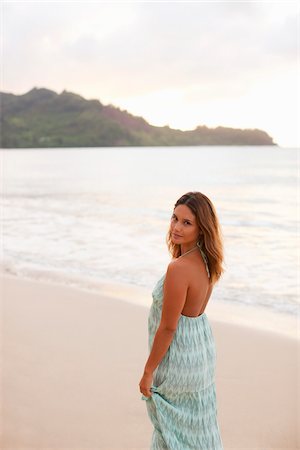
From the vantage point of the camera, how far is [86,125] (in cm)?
8269

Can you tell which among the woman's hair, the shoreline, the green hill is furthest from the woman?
the green hill

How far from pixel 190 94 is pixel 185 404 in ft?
193

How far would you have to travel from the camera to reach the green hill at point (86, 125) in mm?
78062

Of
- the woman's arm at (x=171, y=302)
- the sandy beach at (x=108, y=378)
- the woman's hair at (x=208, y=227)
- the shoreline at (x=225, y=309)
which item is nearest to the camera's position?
the woman's arm at (x=171, y=302)

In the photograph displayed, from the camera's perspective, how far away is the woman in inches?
92.0

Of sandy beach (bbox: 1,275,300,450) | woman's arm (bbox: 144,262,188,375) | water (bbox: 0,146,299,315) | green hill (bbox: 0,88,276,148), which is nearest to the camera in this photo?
woman's arm (bbox: 144,262,188,375)

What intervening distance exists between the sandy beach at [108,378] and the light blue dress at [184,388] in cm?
112

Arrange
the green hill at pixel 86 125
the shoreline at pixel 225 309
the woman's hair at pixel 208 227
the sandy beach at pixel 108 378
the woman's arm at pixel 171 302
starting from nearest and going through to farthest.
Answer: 1. the woman's arm at pixel 171 302
2. the woman's hair at pixel 208 227
3. the sandy beach at pixel 108 378
4. the shoreline at pixel 225 309
5. the green hill at pixel 86 125

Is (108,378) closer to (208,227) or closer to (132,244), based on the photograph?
(208,227)

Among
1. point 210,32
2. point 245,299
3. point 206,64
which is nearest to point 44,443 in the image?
point 245,299

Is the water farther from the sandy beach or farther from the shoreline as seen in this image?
the sandy beach

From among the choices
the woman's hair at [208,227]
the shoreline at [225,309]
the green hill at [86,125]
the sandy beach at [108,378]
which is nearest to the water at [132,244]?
the shoreline at [225,309]

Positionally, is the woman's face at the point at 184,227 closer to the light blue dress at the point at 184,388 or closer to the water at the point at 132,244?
the light blue dress at the point at 184,388

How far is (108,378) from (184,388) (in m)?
2.16
